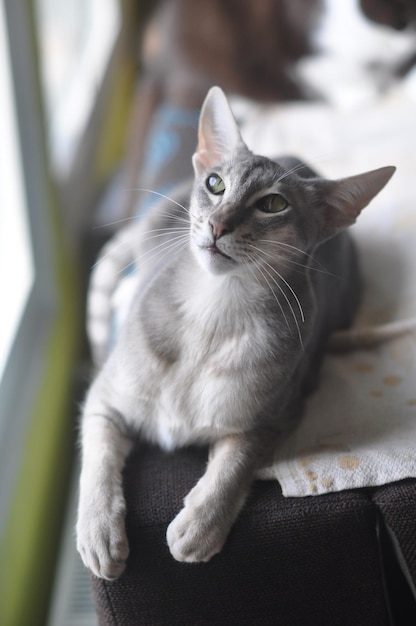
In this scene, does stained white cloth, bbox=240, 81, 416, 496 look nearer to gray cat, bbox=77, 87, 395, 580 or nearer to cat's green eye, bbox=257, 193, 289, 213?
gray cat, bbox=77, 87, 395, 580

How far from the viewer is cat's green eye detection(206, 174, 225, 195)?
964 mm

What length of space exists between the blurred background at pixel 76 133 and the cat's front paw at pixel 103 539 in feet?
1.26

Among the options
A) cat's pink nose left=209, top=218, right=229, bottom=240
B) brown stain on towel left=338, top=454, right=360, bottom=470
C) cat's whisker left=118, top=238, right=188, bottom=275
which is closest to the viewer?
cat's pink nose left=209, top=218, right=229, bottom=240

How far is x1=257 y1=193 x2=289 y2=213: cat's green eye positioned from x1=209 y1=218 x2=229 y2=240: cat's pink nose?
0.07 meters

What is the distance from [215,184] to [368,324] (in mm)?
545

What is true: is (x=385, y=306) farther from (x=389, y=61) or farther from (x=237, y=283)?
(x=389, y=61)

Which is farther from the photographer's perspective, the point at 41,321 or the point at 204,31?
the point at 204,31

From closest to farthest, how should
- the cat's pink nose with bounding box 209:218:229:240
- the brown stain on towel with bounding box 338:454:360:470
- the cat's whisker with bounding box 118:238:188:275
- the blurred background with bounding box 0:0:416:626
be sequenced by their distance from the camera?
the cat's pink nose with bounding box 209:218:229:240, the brown stain on towel with bounding box 338:454:360:470, the cat's whisker with bounding box 118:238:188:275, the blurred background with bounding box 0:0:416:626

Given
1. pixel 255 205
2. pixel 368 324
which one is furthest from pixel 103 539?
pixel 368 324

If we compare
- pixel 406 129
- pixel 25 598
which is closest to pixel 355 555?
pixel 25 598

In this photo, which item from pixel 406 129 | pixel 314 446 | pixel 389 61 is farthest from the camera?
pixel 389 61

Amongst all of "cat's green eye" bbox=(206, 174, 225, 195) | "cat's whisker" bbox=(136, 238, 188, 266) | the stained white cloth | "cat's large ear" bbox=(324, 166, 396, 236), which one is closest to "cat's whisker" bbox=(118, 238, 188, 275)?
"cat's whisker" bbox=(136, 238, 188, 266)

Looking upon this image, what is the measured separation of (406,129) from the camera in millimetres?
1861

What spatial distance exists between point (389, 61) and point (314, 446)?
1.41 meters
